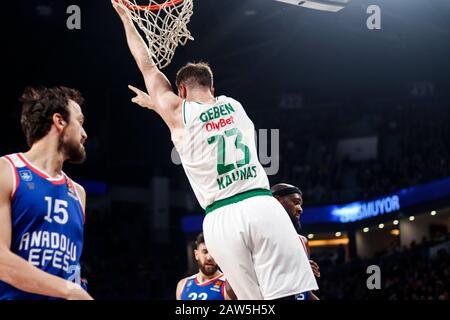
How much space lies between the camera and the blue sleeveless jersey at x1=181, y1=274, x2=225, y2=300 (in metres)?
6.02

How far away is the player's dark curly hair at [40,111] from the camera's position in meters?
3.05

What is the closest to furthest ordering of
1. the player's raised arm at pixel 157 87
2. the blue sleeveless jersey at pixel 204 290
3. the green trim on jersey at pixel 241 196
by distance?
1. the green trim on jersey at pixel 241 196
2. the player's raised arm at pixel 157 87
3. the blue sleeveless jersey at pixel 204 290

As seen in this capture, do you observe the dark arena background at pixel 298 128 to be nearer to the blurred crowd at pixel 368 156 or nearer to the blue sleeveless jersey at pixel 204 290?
the blurred crowd at pixel 368 156

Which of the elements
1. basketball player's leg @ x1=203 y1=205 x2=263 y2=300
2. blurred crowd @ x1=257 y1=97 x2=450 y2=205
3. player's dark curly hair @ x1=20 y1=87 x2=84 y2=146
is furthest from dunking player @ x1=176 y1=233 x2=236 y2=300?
blurred crowd @ x1=257 y1=97 x2=450 y2=205

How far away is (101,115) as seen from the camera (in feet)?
77.9

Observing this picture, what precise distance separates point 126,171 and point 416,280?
12.9 meters

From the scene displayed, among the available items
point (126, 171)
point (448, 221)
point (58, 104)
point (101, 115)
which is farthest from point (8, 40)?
point (58, 104)

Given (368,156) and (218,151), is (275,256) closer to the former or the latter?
(218,151)

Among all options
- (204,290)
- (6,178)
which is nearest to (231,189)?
(6,178)

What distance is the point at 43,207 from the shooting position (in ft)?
9.39

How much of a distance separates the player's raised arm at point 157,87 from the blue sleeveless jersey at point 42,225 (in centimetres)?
129

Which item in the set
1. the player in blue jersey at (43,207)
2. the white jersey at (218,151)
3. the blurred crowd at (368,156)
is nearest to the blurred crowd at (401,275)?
the blurred crowd at (368,156)
